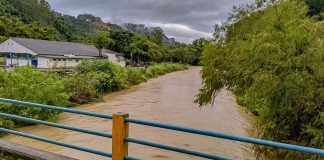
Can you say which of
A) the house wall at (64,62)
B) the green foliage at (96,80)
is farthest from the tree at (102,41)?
the green foliage at (96,80)

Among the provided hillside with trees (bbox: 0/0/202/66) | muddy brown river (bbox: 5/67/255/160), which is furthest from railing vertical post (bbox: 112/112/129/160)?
hillside with trees (bbox: 0/0/202/66)

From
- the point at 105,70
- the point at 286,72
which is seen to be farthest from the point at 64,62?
the point at 286,72

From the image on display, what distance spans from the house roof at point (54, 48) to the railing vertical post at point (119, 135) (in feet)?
134

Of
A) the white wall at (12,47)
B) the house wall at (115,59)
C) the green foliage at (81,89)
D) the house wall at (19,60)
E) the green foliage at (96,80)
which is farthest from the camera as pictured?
the house wall at (115,59)

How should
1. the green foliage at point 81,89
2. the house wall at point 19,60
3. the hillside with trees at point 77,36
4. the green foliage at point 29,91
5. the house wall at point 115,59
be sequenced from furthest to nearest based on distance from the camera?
1. the house wall at point 115,59
2. the hillside with trees at point 77,36
3. the house wall at point 19,60
4. the green foliage at point 81,89
5. the green foliage at point 29,91

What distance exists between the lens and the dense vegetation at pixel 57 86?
48.9ft

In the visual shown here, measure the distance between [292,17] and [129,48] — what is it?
59.3m

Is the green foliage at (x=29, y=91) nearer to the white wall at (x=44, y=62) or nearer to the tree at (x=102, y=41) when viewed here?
the white wall at (x=44, y=62)

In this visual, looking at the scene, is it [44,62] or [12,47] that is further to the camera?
[12,47]

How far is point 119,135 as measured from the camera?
13.1 ft

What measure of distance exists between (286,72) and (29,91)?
11160 millimetres

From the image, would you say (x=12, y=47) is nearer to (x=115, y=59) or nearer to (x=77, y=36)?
(x=115, y=59)

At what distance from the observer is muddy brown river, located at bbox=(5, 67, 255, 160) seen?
452 inches

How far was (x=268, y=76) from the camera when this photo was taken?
8.20m
